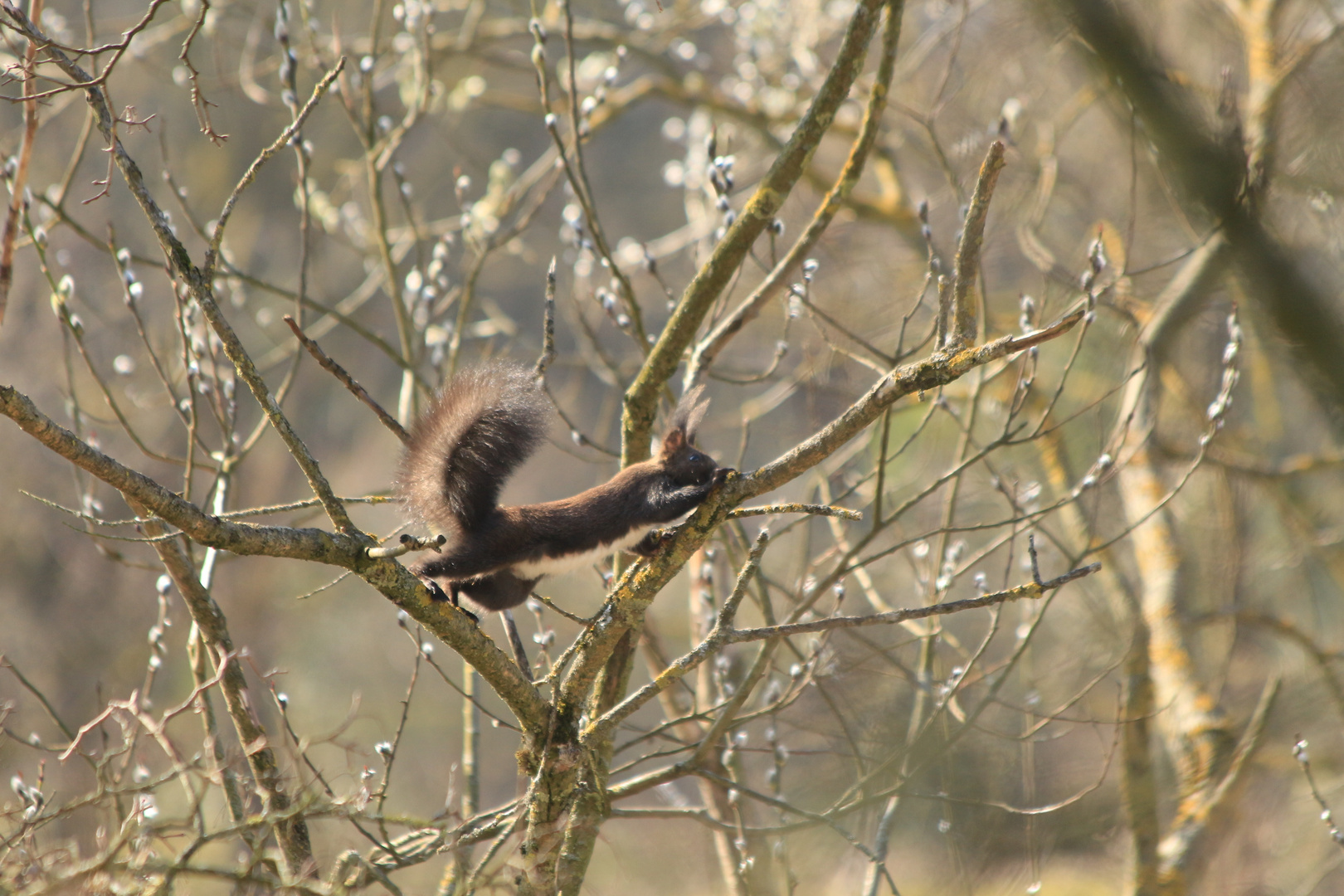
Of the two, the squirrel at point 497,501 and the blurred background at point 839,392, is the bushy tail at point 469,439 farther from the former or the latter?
the blurred background at point 839,392

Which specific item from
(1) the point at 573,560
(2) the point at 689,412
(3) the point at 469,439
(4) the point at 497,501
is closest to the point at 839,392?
(2) the point at 689,412

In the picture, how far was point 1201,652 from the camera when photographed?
5.92 meters

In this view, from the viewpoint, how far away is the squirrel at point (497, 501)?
2668 millimetres

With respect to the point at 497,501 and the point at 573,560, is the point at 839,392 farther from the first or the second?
the point at 497,501

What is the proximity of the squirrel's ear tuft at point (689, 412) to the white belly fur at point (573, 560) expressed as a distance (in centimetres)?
38

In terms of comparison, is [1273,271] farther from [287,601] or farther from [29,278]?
[29,278]

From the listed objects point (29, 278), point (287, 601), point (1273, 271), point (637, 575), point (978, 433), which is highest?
point (29, 278)

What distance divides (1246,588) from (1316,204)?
265 centimetres

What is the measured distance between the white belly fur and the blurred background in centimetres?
35

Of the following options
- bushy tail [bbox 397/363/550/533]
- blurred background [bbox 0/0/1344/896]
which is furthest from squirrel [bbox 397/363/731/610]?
blurred background [bbox 0/0/1344/896]

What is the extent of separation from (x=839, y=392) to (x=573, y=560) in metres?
1.79

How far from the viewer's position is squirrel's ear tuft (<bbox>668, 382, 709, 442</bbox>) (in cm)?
327

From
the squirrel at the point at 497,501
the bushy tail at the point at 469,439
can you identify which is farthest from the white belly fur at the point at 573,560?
the bushy tail at the point at 469,439

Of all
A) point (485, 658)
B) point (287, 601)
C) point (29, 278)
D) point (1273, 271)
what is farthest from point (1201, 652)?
point (29, 278)
